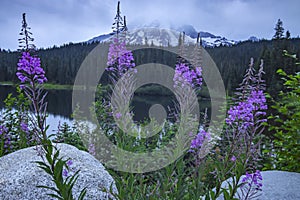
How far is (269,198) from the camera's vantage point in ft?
11.7

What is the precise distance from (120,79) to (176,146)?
0.90 m

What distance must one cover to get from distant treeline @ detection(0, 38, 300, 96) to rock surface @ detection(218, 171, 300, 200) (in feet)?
54.5

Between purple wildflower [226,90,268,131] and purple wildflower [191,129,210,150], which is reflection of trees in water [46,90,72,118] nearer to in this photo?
purple wildflower [191,129,210,150]

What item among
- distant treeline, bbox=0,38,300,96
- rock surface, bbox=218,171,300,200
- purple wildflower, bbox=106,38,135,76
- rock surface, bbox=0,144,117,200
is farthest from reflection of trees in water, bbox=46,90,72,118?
purple wildflower, bbox=106,38,135,76

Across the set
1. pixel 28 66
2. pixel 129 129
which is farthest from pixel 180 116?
pixel 28 66

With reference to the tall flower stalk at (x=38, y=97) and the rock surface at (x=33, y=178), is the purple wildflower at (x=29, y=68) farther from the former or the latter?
the rock surface at (x=33, y=178)

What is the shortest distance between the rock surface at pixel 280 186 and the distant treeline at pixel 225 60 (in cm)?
1660

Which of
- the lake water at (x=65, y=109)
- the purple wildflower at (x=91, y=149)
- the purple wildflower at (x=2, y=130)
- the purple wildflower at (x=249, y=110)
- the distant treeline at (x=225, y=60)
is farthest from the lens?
the distant treeline at (x=225, y=60)

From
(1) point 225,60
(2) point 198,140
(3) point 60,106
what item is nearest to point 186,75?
(2) point 198,140

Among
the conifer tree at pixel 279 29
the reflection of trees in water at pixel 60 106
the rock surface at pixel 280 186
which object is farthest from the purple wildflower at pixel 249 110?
the conifer tree at pixel 279 29

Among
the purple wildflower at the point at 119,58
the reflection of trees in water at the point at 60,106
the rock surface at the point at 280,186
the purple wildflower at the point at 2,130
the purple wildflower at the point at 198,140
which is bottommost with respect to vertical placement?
the reflection of trees in water at the point at 60,106

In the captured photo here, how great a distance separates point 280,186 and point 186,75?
2398 mm

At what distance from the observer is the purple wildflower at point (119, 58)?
8.59 ft

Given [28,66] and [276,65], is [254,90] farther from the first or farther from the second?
[276,65]
